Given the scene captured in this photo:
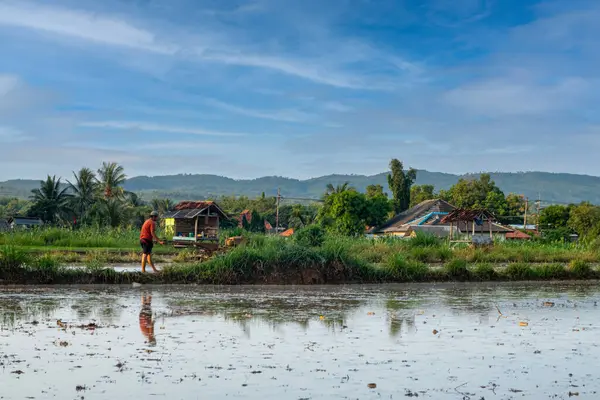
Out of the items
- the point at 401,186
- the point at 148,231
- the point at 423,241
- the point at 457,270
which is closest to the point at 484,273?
the point at 457,270

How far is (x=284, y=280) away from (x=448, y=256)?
10588 millimetres

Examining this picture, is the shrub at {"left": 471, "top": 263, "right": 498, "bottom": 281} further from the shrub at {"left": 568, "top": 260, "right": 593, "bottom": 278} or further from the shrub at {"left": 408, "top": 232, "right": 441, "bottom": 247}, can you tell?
the shrub at {"left": 408, "top": 232, "right": 441, "bottom": 247}

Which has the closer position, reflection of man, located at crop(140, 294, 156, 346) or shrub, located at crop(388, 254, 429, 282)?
reflection of man, located at crop(140, 294, 156, 346)

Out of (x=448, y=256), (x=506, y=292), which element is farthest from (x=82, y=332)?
(x=448, y=256)

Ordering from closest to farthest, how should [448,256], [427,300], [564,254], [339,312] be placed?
[339,312] → [427,300] → [448,256] → [564,254]

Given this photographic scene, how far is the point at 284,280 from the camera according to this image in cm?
2152

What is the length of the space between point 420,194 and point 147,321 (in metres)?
93.5

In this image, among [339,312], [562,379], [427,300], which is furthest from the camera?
[427,300]

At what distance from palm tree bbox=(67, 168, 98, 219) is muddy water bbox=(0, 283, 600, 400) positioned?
64784mm

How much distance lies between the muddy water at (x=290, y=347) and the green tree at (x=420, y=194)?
86778 mm

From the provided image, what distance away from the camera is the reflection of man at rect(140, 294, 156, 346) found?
1121 cm

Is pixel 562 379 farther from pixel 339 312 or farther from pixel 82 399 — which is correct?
pixel 339 312

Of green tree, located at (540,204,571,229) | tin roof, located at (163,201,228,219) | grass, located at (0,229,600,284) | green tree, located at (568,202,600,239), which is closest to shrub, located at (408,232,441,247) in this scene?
grass, located at (0,229,600,284)

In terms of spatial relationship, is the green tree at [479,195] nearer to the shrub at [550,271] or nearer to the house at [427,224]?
the house at [427,224]
